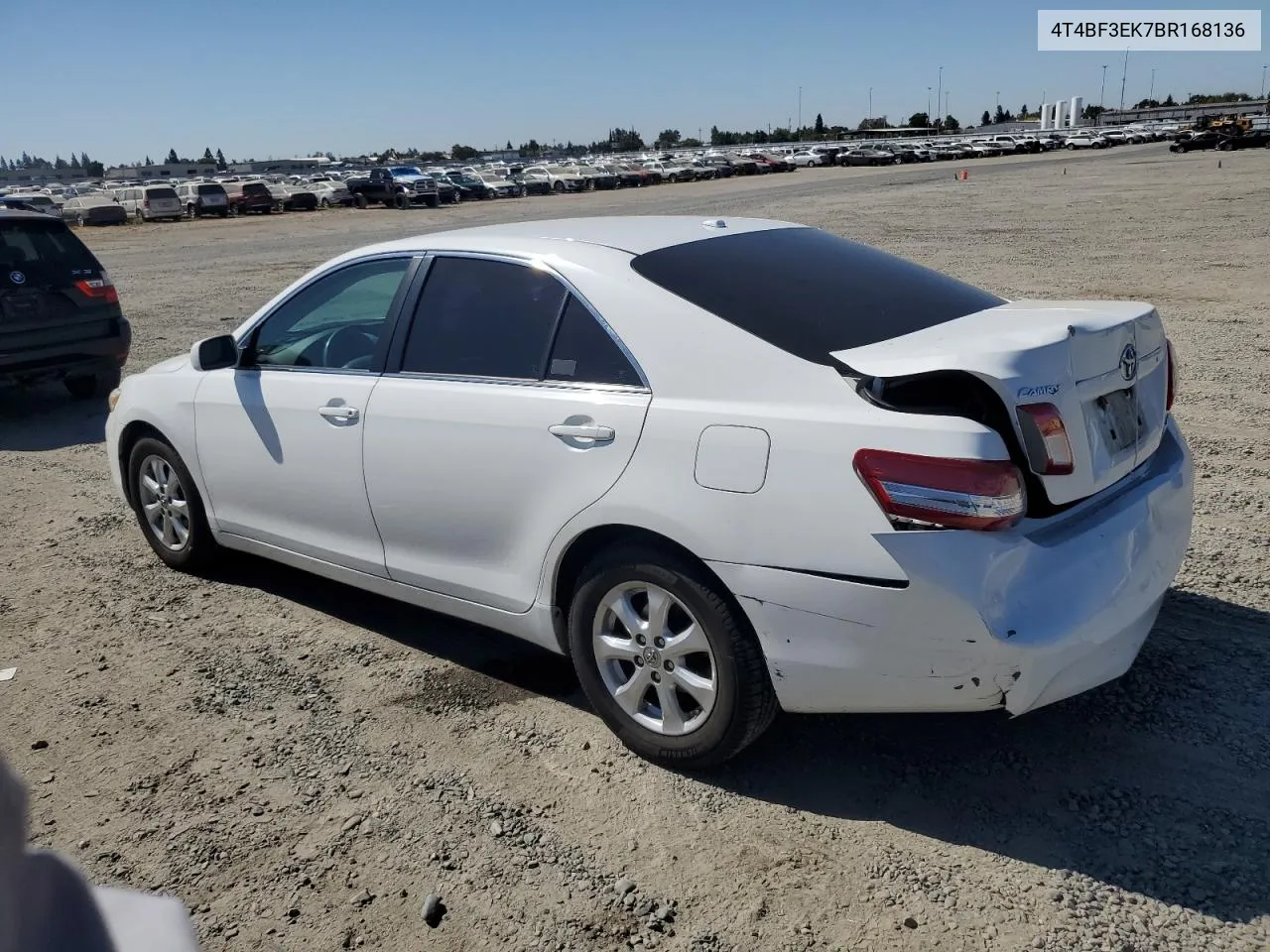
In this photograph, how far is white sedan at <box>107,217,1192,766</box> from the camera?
2.86 meters

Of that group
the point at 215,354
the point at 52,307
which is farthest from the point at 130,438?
the point at 52,307

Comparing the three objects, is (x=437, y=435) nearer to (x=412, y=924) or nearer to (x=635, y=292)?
(x=635, y=292)

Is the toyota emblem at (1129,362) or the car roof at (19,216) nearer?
the toyota emblem at (1129,362)

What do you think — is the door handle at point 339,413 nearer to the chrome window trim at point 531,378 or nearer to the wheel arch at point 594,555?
the chrome window trim at point 531,378

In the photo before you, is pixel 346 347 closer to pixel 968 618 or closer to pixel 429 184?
pixel 968 618

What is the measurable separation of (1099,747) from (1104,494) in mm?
864

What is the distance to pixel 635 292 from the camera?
11.5 feet

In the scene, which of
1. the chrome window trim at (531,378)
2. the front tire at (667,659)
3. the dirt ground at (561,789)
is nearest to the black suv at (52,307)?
the dirt ground at (561,789)

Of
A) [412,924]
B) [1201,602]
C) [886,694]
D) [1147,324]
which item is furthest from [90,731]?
[1201,602]

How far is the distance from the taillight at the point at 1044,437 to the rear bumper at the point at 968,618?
0.17m

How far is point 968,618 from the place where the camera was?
9.16 feet

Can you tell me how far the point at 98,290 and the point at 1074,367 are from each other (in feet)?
29.6

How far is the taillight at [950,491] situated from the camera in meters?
2.80

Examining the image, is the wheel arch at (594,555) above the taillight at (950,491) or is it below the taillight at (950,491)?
below
